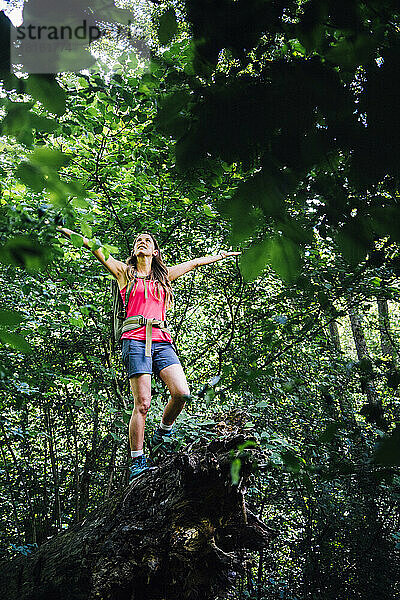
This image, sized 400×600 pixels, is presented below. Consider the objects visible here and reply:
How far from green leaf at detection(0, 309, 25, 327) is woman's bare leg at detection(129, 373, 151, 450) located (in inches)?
76.2

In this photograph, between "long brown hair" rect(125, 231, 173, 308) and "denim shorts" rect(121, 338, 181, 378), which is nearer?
"denim shorts" rect(121, 338, 181, 378)

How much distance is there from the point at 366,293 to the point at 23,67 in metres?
3.29

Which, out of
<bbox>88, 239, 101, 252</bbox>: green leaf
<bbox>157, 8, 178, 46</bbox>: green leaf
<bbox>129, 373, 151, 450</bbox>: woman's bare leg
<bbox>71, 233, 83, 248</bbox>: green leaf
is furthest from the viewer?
<bbox>129, 373, 151, 450</bbox>: woman's bare leg

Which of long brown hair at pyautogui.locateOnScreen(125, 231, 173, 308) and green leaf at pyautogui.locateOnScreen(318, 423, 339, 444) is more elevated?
long brown hair at pyautogui.locateOnScreen(125, 231, 173, 308)

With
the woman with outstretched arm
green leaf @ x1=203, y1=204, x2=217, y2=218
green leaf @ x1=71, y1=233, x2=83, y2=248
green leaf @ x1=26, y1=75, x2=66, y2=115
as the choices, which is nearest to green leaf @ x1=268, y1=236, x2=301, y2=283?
green leaf @ x1=26, y1=75, x2=66, y2=115

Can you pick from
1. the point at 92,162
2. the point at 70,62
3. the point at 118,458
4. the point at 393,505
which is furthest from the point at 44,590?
the point at 118,458

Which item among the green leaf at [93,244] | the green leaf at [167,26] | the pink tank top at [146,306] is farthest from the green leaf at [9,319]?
the pink tank top at [146,306]

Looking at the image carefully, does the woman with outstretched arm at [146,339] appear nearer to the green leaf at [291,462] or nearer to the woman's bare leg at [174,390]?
the woman's bare leg at [174,390]

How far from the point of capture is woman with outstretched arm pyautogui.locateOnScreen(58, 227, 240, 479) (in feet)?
9.14

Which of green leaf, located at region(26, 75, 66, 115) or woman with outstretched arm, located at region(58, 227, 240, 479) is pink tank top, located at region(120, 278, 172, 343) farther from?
green leaf, located at region(26, 75, 66, 115)

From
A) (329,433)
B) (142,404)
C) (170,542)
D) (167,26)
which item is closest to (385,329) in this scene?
(142,404)

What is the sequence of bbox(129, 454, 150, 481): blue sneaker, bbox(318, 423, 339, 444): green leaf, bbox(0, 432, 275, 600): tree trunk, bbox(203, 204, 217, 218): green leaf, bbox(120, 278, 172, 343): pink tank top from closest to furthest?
bbox(318, 423, 339, 444): green leaf, bbox(0, 432, 275, 600): tree trunk, bbox(129, 454, 150, 481): blue sneaker, bbox(120, 278, 172, 343): pink tank top, bbox(203, 204, 217, 218): green leaf

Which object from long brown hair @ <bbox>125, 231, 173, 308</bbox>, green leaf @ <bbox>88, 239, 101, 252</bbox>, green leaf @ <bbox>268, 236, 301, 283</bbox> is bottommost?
green leaf @ <bbox>268, 236, 301, 283</bbox>

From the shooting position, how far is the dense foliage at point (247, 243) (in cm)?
77
